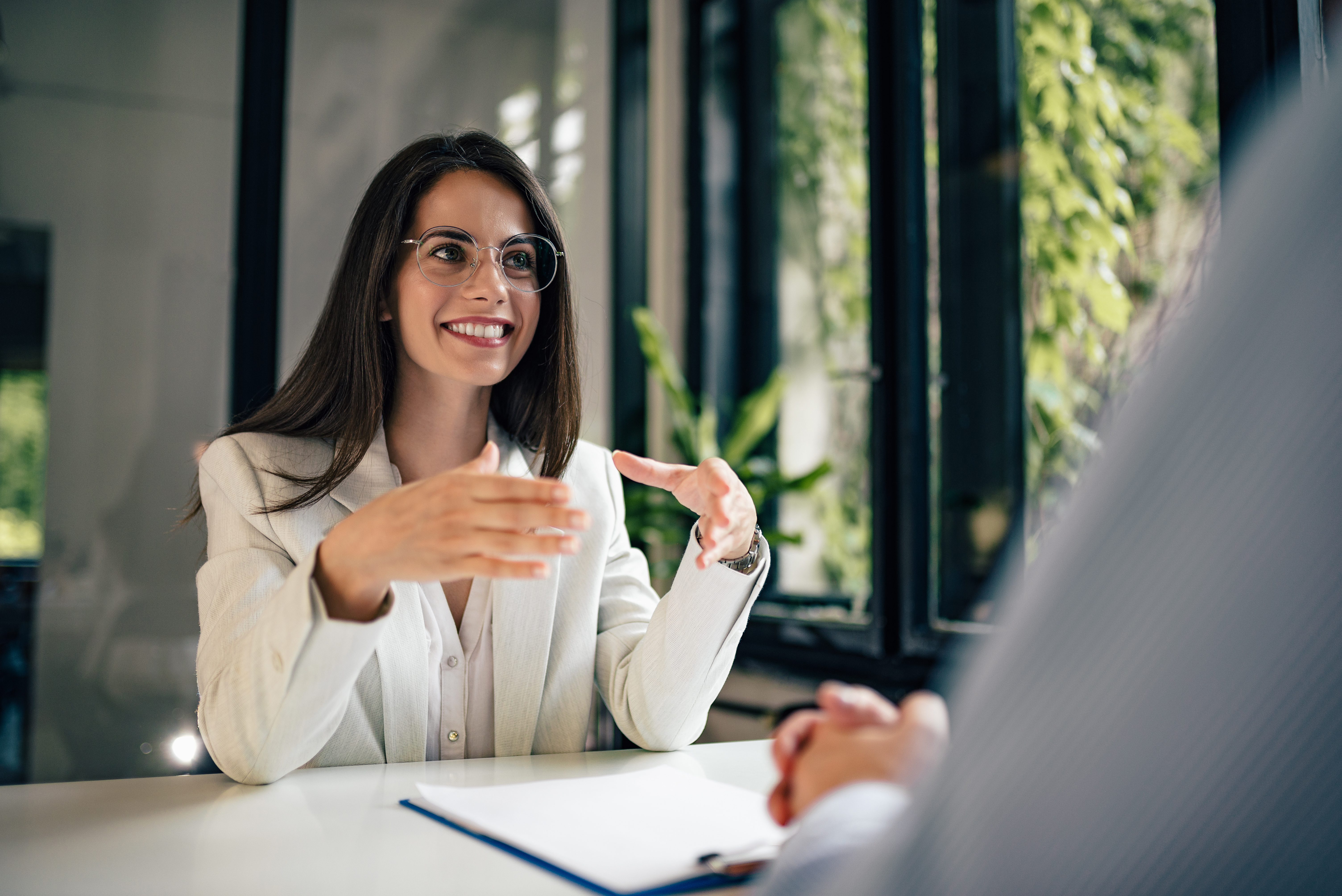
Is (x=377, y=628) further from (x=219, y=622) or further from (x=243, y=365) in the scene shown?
(x=243, y=365)

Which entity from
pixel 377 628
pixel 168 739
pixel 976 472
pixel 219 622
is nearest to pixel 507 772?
pixel 377 628

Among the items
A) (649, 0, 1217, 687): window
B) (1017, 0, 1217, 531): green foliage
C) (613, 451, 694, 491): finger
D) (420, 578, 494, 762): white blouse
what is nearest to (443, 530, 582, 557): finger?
(613, 451, 694, 491): finger

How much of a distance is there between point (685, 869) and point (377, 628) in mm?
468

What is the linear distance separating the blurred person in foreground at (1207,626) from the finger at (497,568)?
0.56 meters

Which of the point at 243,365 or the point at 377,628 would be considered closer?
the point at 377,628

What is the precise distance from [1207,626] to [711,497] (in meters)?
0.91

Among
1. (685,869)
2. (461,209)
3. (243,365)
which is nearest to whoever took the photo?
(685,869)

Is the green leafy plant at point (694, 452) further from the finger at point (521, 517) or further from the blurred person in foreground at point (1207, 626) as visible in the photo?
the blurred person in foreground at point (1207, 626)

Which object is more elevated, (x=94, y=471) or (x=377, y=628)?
(x=94, y=471)

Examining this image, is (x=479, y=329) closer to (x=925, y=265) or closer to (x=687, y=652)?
(x=687, y=652)

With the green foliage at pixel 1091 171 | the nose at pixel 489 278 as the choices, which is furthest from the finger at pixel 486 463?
the green foliage at pixel 1091 171

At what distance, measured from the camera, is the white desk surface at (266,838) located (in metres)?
0.73

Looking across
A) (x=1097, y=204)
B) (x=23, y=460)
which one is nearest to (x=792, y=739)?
(x=1097, y=204)

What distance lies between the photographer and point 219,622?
4.12 feet
